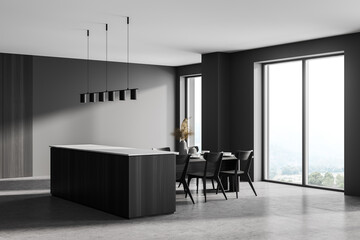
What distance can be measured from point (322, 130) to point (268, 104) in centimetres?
154

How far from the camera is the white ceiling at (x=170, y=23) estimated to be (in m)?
6.26

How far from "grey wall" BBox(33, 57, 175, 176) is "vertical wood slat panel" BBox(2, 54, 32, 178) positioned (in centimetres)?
17

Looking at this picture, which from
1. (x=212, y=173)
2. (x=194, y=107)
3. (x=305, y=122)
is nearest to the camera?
(x=212, y=173)

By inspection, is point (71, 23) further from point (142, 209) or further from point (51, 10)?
point (142, 209)

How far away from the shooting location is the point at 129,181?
6.24 metres

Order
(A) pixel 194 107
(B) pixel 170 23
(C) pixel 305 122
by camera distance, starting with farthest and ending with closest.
A: (A) pixel 194 107 < (C) pixel 305 122 < (B) pixel 170 23

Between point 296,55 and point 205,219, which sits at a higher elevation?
point 296,55

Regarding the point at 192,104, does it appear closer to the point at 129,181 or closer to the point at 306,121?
the point at 306,121

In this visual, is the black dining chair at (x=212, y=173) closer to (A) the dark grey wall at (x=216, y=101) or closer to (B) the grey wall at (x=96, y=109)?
(A) the dark grey wall at (x=216, y=101)

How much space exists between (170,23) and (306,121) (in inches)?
143

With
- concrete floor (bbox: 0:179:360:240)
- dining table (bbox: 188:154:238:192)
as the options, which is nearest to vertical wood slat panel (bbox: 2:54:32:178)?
concrete floor (bbox: 0:179:360:240)

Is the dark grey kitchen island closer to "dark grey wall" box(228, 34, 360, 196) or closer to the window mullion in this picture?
"dark grey wall" box(228, 34, 360, 196)

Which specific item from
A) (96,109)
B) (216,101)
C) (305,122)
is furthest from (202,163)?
(96,109)

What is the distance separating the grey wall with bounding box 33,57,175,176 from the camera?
1121 cm
